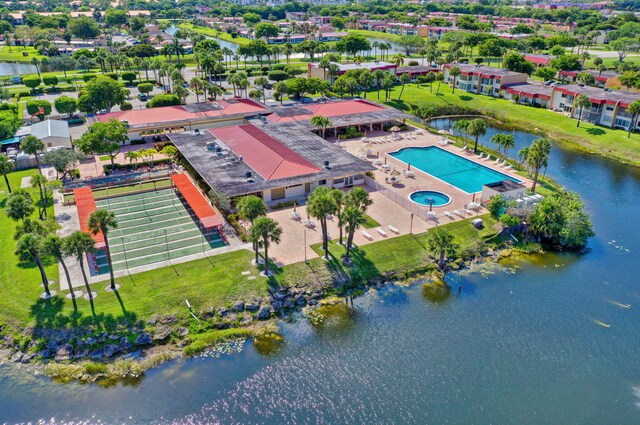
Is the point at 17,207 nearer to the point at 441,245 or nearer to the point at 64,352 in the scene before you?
the point at 64,352

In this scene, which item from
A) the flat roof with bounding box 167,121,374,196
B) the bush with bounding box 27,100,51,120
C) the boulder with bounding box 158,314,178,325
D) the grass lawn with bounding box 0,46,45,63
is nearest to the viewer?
the boulder with bounding box 158,314,178,325

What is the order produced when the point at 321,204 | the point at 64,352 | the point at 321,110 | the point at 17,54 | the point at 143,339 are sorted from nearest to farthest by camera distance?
the point at 64,352 < the point at 143,339 < the point at 321,204 < the point at 321,110 < the point at 17,54

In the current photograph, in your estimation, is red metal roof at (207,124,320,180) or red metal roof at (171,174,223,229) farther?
red metal roof at (207,124,320,180)

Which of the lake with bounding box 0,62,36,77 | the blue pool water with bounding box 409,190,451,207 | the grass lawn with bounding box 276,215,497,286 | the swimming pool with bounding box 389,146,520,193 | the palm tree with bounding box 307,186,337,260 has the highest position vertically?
the palm tree with bounding box 307,186,337,260

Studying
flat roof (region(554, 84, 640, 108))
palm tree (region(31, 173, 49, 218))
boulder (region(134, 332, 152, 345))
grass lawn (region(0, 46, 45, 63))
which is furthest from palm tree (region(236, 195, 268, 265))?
grass lawn (region(0, 46, 45, 63))

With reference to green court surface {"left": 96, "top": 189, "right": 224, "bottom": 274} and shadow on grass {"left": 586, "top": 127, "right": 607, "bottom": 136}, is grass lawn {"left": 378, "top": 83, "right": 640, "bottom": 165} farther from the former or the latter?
green court surface {"left": 96, "top": 189, "right": 224, "bottom": 274}

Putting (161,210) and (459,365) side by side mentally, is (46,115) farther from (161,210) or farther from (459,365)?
(459,365)

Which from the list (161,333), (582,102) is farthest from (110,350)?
(582,102)
